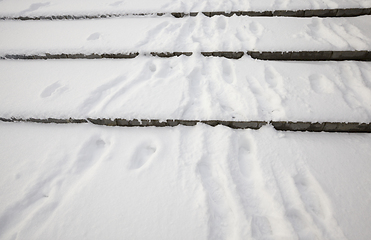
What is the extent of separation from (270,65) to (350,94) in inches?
21.0

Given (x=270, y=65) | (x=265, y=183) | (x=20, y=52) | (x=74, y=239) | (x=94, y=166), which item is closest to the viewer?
(x=74, y=239)

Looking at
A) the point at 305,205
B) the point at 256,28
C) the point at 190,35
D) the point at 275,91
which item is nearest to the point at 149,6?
the point at 190,35

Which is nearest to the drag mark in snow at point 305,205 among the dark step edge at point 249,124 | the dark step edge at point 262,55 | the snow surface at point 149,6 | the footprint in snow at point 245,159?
the footprint in snow at point 245,159

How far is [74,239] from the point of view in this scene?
80cm

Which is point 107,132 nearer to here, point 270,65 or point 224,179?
point 224,179

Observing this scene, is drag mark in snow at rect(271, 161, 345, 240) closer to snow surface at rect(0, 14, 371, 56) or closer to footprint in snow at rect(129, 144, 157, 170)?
footprint in snow at rect(129, 144, 157, 170)

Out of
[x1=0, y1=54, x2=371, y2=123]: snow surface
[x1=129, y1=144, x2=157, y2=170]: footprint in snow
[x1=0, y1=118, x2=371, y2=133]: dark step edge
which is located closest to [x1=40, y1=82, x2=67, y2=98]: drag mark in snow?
[x1=0, y1=54, x2=371, y2=123]: snow surface

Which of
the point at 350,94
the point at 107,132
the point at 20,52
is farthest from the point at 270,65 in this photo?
the point at 20,52

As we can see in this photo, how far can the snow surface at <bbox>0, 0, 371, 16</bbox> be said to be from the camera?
68.0 inches

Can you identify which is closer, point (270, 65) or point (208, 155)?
point (208, 155)

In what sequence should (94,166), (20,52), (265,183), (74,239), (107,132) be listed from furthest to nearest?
(20,52), (107,132), (94,166), (265,183), (74,239)

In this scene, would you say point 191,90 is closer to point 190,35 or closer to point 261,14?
point 190,35

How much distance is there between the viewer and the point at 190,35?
1.62m

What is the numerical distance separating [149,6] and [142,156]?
5.70ft
